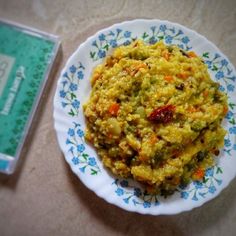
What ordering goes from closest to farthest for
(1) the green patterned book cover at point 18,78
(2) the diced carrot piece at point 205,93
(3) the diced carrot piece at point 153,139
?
(3) the diced carrot piece at point 153,139
(2) the diced carrot piece at point 205,93
(1) the green patterned book cover at point 18,78

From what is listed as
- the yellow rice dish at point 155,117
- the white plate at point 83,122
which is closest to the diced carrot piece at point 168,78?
the yellow rice dish at point 155,117

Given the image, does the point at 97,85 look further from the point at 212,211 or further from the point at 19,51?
the point at 212,211

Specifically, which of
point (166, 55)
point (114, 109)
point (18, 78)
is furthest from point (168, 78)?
point (18, 78)

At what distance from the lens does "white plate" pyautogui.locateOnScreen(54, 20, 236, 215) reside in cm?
144

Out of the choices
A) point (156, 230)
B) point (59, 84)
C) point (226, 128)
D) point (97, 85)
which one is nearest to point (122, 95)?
point (97, 85)

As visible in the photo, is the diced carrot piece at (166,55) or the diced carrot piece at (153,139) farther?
the diced carrot piece at (166,55)

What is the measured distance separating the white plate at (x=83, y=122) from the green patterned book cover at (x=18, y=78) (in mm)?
198

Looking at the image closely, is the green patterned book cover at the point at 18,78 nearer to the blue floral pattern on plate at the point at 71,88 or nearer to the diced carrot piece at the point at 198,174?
the blue floral pattern on plate at the point at 71,88

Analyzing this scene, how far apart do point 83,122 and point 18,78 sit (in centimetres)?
36

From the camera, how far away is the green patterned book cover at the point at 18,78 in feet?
5.19

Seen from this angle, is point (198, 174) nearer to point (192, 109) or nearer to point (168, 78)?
point (192, 109)

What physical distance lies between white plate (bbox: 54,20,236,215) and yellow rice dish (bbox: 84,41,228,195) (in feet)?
0.13

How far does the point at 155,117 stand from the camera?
1.37m

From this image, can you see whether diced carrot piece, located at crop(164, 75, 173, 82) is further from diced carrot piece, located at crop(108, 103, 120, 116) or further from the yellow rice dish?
diced carrot piece, located at crop(108, 103, 120, 116)
